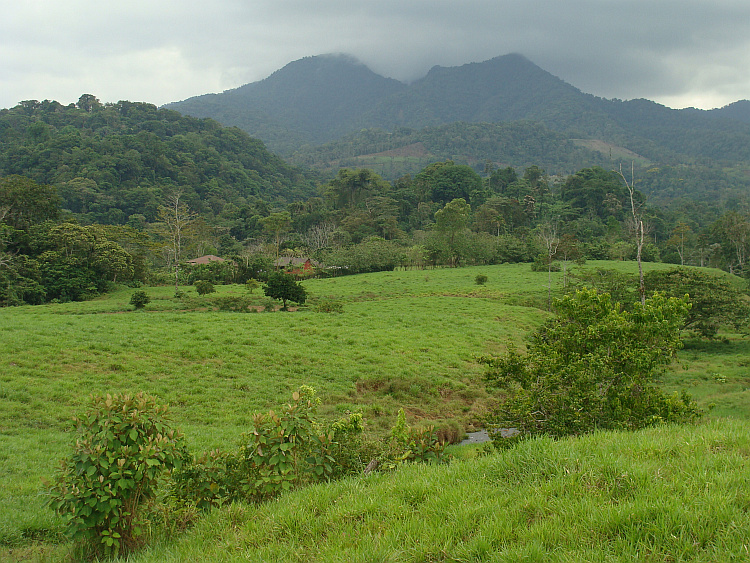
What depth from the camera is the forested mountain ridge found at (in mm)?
92500

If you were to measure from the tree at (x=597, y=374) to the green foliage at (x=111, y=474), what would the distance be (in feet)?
14.3

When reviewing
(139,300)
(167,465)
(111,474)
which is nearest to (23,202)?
(139,300)

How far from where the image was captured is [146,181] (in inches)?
4080

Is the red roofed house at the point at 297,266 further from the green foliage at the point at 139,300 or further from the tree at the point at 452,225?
the green foliage at the point at 139,300

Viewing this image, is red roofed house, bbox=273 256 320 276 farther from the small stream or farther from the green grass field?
the small stream

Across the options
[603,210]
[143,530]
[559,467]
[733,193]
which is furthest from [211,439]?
[733,193]

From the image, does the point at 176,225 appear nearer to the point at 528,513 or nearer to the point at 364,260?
the point at 364,260

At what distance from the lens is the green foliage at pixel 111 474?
3.71 meters

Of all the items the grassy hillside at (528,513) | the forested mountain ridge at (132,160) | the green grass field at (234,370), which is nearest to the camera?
the grassy hillside at (528,513)

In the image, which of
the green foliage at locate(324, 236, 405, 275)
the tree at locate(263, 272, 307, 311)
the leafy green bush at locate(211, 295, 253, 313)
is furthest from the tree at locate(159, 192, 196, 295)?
the green foliage at locate(324, 236, 405, 275)

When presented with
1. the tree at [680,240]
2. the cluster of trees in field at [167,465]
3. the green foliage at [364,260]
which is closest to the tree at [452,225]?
the green foliage at [364,260]

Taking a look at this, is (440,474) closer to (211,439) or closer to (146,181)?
(211,439)

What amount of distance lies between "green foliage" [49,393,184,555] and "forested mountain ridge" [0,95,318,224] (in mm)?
94103

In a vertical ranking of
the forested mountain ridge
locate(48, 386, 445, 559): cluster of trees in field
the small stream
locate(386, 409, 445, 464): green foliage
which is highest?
the forested mountain ridge
